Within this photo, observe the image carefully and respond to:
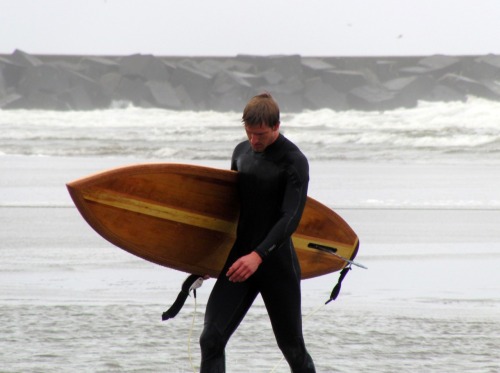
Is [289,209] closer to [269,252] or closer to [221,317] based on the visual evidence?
[269,252]

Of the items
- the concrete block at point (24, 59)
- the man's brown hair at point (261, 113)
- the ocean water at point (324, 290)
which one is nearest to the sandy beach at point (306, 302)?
the ocean water at point (324, 290)

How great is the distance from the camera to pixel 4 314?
23.2 feet

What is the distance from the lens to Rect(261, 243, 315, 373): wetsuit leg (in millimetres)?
4824

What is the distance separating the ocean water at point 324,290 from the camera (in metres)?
6.04

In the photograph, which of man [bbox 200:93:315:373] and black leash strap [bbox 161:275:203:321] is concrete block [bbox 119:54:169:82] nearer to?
black leash strap [bbox 161:275:203:321]

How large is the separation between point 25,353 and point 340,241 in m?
1.82

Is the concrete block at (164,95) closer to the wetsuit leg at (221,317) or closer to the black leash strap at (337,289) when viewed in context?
the black leash strap at (337,289)

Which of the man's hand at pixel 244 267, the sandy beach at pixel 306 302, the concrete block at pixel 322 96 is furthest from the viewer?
the concrete block at pixel 322 96

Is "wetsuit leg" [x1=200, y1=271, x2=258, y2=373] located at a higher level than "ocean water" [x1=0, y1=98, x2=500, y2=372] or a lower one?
higher

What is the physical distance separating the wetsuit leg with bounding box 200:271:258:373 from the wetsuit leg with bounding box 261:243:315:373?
3.8 inches

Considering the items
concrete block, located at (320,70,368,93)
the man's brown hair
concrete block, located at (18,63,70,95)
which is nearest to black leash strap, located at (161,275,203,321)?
the man's brown hair

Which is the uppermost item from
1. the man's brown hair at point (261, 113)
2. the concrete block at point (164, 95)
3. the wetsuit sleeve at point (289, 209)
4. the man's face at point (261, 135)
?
the concrete block at point (164, 95)

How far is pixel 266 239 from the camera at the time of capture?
466cm

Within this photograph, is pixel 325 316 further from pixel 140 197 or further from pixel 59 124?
pixel 59 124
